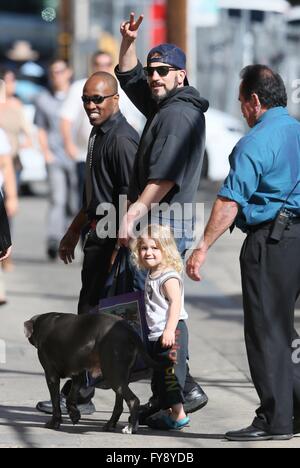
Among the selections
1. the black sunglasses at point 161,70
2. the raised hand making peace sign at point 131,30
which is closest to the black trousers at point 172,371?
the black sunglasses at point 161,70

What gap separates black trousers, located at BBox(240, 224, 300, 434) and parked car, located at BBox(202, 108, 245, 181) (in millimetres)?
13078

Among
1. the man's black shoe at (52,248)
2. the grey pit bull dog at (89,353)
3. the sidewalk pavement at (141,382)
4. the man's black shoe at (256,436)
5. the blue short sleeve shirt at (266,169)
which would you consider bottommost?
the man's black shoe at (52,248)

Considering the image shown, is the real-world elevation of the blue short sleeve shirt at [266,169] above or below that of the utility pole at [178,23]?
below

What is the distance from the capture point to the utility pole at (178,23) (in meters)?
14.6

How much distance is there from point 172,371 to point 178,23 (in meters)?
8.97

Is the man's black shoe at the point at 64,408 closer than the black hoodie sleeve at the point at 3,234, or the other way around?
the man's black shoe at the point at 64,408

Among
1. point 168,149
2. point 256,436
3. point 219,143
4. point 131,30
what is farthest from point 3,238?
point 219,143

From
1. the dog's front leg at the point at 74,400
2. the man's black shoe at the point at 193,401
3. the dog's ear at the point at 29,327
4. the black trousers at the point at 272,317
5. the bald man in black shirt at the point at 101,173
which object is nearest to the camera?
the black trousers at the point at 272,317

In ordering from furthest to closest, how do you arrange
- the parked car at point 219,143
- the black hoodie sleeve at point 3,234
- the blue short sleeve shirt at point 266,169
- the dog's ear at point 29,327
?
1. the parked car at point 219,143
2. the black hoodie sleeve at point 3,234
3. the dog's ear at point 29,327
4. the blue short sleeve shirt at point 266,169

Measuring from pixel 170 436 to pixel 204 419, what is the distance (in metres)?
0.46

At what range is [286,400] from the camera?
5992mm

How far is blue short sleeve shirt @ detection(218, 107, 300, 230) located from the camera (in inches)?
230

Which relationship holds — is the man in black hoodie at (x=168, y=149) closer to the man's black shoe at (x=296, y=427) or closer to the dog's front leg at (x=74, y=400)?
the dog's front leg at (x=74, y=400)

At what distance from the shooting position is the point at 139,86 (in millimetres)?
6656
